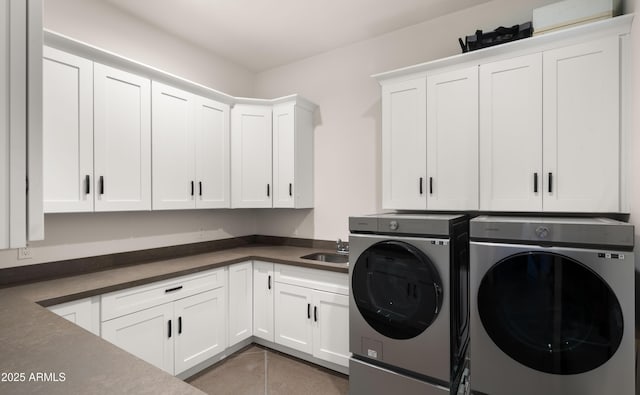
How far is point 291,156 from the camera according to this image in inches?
122

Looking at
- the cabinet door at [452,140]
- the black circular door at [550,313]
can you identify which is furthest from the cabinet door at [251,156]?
the black circular door at [550,313]

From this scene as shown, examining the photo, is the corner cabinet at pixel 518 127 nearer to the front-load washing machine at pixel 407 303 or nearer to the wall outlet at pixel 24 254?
the front-load washing machine at pixel 407 303

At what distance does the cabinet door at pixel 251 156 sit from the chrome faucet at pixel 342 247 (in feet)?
2.74

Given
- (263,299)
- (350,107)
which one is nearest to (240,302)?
(263,299)

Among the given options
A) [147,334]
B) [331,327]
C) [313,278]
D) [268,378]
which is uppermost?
[313,278]

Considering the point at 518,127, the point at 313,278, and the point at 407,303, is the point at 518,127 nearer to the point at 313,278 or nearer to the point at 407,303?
the point at 407,303

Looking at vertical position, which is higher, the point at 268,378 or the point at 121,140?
the point at 121,140

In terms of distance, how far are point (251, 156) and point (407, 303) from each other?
6.86ft

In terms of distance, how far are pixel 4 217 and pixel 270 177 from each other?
2.71 metres

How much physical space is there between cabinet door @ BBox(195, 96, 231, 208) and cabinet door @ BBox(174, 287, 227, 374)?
0.85 meters

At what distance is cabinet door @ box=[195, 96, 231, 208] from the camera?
2.83 m

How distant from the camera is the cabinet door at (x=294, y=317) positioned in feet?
8.43

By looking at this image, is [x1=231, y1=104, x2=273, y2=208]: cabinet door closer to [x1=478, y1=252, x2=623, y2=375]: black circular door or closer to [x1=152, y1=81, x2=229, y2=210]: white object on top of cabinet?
[x1=152, y1=81, x2=229, y2=210]: white object on top of cabinet

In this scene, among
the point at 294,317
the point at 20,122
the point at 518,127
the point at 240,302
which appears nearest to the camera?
the point at 20,122
